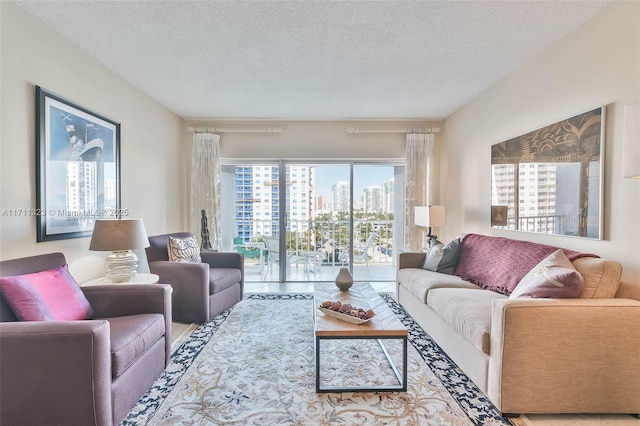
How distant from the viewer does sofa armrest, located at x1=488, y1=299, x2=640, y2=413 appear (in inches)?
62.7

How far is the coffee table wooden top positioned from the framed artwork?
2.13 meters

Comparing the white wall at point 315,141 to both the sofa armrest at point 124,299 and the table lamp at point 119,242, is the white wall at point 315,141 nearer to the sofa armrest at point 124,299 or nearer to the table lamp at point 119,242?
the table lamp at point 119,242

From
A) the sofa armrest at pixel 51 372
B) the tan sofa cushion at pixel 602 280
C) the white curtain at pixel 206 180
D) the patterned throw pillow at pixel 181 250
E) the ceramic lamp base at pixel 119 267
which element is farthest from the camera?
the white curtain at pixel 206 180

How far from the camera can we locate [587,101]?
2180mm

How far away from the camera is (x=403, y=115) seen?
4.33 meters

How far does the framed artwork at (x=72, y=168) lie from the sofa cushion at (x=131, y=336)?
102cm

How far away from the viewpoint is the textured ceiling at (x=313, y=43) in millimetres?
2023

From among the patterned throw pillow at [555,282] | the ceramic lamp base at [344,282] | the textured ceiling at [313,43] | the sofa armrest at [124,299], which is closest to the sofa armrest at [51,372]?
the sofa armrest at [124,299]

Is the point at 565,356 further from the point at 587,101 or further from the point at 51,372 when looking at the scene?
the point at 51,372

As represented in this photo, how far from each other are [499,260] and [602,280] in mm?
913

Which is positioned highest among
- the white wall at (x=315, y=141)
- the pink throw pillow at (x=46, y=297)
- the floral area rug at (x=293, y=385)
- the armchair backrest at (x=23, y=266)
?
the white wall at (x=315, y=141)

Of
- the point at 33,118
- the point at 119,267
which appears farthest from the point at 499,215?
the point at 33,118

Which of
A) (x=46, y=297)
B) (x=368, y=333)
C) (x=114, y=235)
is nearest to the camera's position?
(x=46, y=297)

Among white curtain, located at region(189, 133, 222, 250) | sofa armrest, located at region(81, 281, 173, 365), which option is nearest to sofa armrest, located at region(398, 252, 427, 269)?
sofa armrest, located at region(81, 281, 173, 365)
